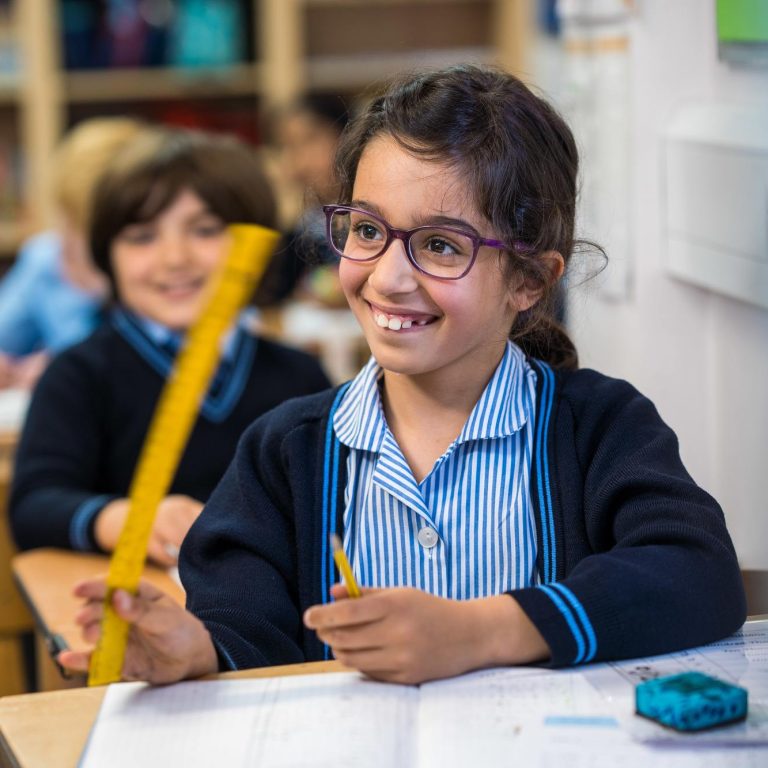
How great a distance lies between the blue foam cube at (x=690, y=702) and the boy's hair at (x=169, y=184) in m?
1.35

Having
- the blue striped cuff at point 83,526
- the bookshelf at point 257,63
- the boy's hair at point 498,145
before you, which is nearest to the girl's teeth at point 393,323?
the boy's hair at point 498,145

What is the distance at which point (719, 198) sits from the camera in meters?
1.38

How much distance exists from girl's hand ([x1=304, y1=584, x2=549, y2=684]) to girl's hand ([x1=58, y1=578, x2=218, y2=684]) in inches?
3.9

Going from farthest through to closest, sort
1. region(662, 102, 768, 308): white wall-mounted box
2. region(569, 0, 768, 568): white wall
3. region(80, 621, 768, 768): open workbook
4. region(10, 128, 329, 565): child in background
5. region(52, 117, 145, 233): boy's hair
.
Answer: region(52, 117, 145, 233): boy's hair, region(10, 128, 329, 565): child in background, region(569, 0, 768, 568): white wall, region(662, 102, 768, 308): white wall-mounted box, region(80, 621, 768, 768): open workbook

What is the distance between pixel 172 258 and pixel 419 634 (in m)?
1.26

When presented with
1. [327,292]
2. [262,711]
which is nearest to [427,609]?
[262,711]

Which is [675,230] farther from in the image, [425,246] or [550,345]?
[425,246]

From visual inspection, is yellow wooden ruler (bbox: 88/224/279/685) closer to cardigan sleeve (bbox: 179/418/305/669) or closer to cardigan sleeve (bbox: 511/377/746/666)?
cardigan sleeve (bbox: 179/418/305/669)

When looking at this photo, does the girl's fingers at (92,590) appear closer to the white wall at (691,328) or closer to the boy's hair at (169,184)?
the white wall at (691,328)

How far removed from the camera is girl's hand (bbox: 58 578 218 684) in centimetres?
86

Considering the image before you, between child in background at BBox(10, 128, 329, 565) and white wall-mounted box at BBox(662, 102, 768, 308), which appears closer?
white wall-mounted box at BBox(662, 102, 768, 308)

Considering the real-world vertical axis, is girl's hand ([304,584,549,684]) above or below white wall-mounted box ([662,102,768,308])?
below

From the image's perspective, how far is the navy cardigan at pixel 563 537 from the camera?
91 cm

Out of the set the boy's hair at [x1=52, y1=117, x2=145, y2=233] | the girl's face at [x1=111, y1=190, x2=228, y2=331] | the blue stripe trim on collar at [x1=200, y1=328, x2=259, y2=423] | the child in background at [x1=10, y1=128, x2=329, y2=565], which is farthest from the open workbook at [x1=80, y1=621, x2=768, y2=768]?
the boy's hair at [x1=52, y1=117, x2=145, y2=233]
